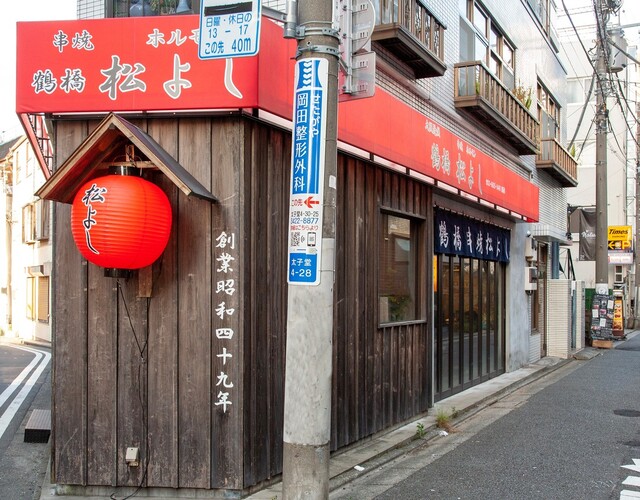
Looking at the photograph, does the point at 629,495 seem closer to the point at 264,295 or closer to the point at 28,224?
the point at 264,295

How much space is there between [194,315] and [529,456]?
4.45m

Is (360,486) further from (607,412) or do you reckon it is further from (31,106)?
(607,412)

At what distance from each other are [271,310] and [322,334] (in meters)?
1.89

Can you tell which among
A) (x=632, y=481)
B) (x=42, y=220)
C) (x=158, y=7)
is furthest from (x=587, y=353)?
(x=42, y=220)

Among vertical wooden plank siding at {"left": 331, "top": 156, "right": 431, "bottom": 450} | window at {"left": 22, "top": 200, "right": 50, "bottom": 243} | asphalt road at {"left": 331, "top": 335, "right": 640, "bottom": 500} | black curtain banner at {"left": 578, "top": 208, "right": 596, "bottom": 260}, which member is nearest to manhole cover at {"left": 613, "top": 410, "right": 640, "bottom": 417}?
asphalt road at {"left": 331, "top": 335, "right": 640, "bottom": 500}

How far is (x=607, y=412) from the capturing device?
10.6 m

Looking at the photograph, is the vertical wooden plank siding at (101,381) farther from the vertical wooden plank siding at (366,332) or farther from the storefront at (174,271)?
the vertical wooden plank siding at (366,332)

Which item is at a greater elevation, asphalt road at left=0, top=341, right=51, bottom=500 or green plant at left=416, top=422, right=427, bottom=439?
green plant at left=416, top=422, right=427, bottom=439

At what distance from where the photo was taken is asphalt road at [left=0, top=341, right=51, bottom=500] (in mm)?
6778

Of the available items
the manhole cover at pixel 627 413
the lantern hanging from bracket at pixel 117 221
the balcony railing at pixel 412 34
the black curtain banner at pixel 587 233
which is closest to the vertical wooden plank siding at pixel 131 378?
the lantern hanging from bracket at pixel 117 221

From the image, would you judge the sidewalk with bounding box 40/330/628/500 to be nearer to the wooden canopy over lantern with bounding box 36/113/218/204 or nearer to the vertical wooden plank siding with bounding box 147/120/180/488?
the vertical wooden plank siding with bounding box 147/120/180/488

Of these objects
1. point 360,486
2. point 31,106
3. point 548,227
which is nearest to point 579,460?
point 360,486

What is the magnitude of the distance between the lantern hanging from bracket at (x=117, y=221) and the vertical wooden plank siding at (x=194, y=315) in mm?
392

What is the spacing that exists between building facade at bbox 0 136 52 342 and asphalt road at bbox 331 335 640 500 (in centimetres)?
1696
